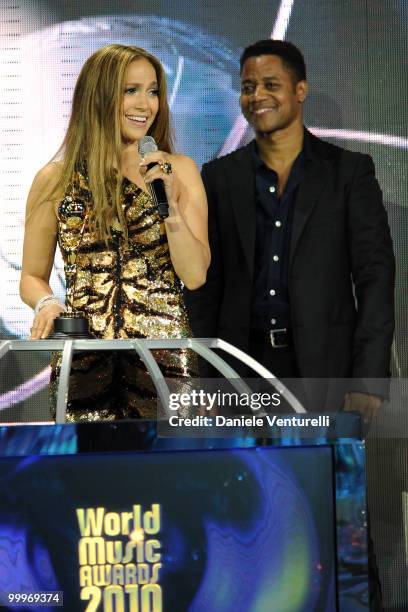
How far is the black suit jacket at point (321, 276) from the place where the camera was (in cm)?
297

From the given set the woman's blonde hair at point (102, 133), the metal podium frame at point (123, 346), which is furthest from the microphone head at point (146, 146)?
the metal podium frame at point (123, 346)

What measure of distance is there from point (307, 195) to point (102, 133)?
3.11ft

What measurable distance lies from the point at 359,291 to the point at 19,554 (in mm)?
1881

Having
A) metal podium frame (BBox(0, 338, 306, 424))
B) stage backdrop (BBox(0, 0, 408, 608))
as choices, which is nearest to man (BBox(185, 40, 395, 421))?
stage backdrop (BBox(0, 0, 408, 608))

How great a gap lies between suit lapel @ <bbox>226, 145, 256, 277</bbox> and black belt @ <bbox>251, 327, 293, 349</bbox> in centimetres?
17

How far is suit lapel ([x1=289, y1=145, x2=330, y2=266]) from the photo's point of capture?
9.79 ft

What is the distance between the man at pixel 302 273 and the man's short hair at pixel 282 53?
32 cm

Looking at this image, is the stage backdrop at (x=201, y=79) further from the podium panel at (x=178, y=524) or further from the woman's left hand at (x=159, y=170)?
the podium panel at (x=178, y=524)

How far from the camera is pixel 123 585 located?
128cm

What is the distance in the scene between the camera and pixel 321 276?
3004 millimetres

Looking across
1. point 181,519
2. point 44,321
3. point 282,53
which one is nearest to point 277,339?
point 282,53

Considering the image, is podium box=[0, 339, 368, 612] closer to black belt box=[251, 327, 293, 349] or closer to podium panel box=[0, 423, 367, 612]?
podium panel box=[0, 423, 367, 612]

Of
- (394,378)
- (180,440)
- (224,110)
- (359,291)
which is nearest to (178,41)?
(224,110)

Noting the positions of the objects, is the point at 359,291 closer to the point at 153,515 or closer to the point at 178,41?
the point at 178,41
